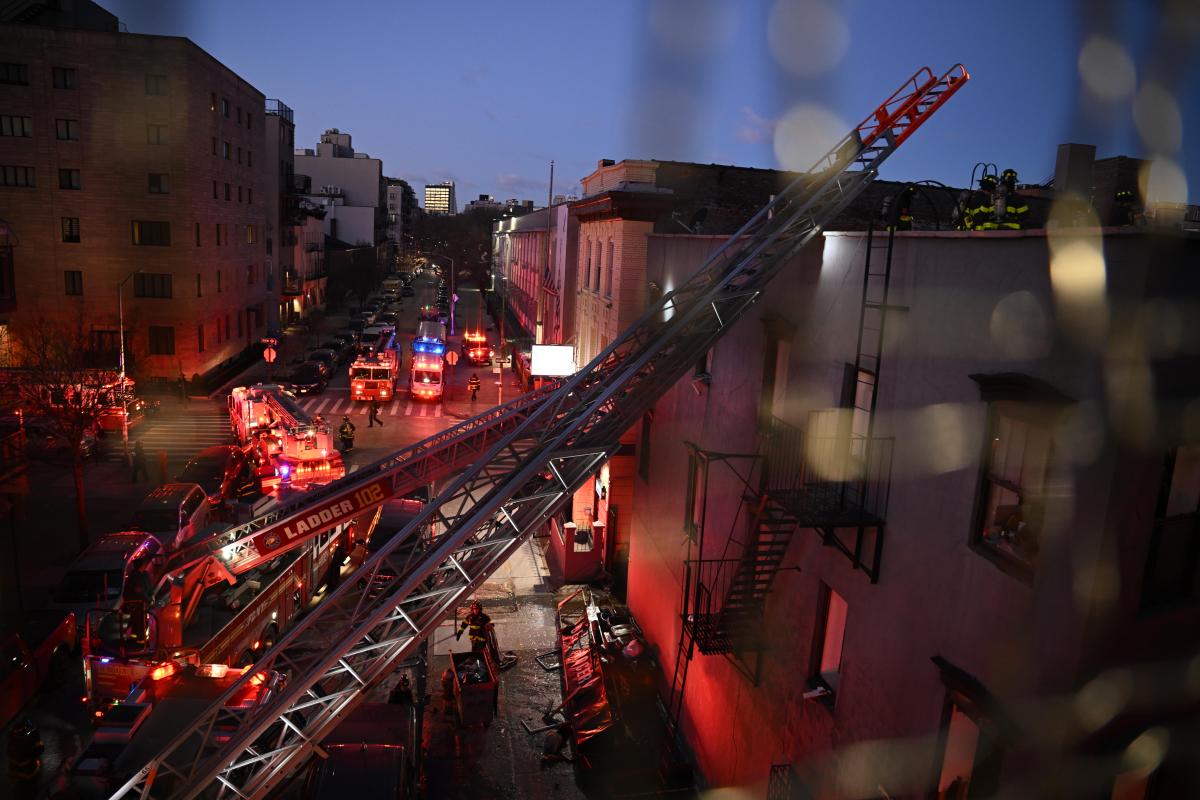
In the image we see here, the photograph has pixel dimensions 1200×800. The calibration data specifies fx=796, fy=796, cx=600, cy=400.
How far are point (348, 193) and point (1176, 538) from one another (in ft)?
400

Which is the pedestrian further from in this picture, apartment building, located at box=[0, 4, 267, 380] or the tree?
apartment building, located at box=[0, 4, 267, 380]

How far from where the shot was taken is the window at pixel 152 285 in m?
41.5

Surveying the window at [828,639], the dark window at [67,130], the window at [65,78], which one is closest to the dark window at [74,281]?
the dark window at [67,130]

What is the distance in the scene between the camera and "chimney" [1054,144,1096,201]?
8.37m

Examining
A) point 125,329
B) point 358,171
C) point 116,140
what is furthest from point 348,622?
Answer: point 358,171

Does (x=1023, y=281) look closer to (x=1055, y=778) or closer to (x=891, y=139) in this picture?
(x=1055, y=778)

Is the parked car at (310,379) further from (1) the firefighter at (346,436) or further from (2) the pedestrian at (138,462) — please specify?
(2) the pedestrian at (138,462)

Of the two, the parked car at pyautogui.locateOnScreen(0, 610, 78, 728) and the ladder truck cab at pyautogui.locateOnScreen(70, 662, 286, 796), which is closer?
the ladder truck cab at pyautogui.locateOnScreen(70, 662, 286, 796)

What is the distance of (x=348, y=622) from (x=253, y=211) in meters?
52.0

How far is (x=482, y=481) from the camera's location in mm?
11656

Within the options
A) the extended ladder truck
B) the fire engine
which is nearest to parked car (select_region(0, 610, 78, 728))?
the extended ladder truck

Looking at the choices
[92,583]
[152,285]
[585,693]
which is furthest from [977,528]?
[152,285]

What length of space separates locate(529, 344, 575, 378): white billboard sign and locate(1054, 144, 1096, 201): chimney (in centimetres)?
2074

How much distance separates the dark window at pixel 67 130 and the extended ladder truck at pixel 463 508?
37.4 m
